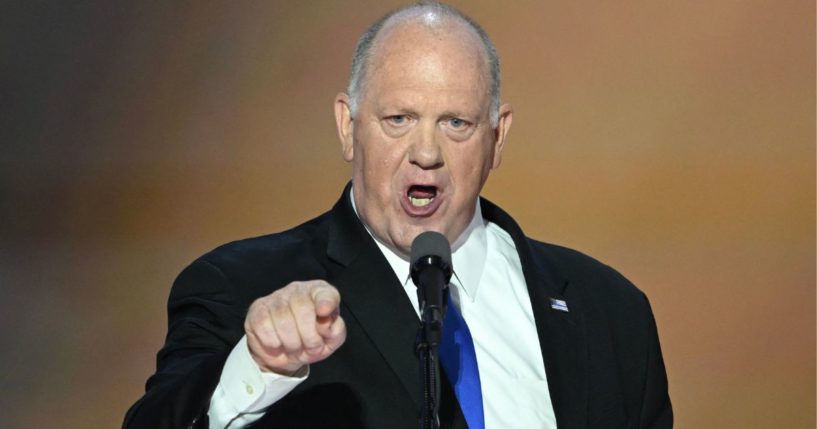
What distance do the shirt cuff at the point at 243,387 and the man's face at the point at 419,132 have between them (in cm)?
61

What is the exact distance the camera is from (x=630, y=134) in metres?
3.46

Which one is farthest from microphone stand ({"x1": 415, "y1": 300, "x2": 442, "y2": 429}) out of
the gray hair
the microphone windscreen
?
the gray hair

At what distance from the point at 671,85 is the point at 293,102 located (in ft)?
3.28

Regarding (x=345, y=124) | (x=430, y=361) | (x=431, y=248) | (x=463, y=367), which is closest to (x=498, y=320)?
(x=463, y=367)

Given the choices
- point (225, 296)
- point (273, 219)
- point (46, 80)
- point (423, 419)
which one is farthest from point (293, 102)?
point (423, 419)

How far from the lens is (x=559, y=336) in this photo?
2420 millimetres

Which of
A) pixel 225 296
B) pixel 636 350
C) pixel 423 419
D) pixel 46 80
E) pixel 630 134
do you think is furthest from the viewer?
pixel 630 134

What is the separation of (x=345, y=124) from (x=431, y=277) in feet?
2.76

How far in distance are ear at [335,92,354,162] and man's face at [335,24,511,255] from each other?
0.04 meters

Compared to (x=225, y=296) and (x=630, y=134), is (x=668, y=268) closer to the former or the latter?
(x=630, y=134)

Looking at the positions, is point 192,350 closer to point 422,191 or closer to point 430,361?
point 422,191

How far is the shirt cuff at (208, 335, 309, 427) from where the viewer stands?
1.77 metres

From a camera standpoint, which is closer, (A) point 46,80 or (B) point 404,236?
(B) point 404,236

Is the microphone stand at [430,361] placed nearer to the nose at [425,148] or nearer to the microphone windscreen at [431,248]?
the microphone windscreen at [431,248]
